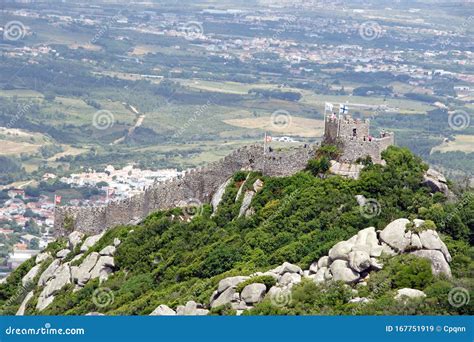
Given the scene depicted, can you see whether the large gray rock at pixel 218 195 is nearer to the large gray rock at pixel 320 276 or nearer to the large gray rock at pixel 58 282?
the large gray rock at pixel 58 282

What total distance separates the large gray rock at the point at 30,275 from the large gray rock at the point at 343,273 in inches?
784

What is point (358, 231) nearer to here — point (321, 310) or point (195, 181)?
point (321, 310)

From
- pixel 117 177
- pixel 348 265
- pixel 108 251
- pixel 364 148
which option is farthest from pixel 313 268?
pixel 117 177

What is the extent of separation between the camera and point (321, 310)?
38.3m

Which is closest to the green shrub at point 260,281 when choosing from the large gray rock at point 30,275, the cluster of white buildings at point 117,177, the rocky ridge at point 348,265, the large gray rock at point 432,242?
the rocky ridge at point 348,265

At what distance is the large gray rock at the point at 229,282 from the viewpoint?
137ft

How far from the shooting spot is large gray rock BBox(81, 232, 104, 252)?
56422 millimetres

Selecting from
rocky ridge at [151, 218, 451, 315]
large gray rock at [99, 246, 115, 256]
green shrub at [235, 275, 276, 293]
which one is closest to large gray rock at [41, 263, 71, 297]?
large gray rock at [99, 246, 115, 256]

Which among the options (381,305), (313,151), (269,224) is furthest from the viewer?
(313,151)

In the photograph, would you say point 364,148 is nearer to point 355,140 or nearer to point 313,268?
point 355,140

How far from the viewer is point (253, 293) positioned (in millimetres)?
40531

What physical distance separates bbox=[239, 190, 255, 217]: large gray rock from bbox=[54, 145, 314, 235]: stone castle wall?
142cm

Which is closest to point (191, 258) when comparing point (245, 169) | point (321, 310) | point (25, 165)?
point (245, 169)

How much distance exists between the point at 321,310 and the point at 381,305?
169 cm
